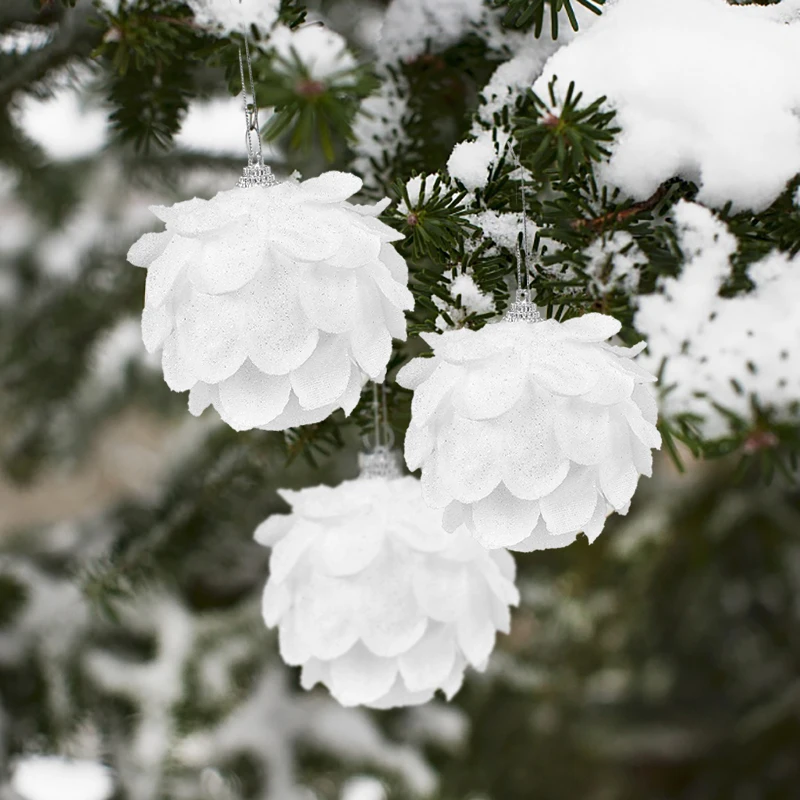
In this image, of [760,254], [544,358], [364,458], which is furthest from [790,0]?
[364,458]

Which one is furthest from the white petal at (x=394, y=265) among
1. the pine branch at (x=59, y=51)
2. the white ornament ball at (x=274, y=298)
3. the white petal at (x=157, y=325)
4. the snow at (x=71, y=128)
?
the snow at (x=71, y=128)

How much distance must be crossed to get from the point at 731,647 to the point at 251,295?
176cm

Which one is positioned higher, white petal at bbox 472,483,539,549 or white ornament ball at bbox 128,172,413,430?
white ornament ball at bbox 128,172,413,430

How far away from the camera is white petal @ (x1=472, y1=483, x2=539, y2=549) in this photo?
0.36 m

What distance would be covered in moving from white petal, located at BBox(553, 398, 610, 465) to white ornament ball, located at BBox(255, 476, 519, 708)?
5.4 inches

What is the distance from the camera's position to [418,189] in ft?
1.40

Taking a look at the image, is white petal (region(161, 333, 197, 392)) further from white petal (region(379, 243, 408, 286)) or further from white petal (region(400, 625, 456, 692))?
white petal (region(400, 625, 456, 692))

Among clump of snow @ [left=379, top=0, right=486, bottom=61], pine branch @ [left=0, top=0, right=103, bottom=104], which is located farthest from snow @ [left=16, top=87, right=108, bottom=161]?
clump of snow @ [left=379, top=0, right=486, bottom=61]

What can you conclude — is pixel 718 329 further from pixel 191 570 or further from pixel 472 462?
pixel 191 570

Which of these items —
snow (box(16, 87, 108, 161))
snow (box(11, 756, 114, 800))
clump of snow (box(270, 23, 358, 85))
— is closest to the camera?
clump of snow (box(270, 23, 358, 85))

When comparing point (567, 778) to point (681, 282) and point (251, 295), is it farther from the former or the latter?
point (251, 295)

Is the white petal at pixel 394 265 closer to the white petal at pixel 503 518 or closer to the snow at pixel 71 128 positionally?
the white petal at pixel 503 518

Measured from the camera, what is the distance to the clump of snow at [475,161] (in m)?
0.41

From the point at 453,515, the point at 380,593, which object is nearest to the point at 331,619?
the point at 380,593
